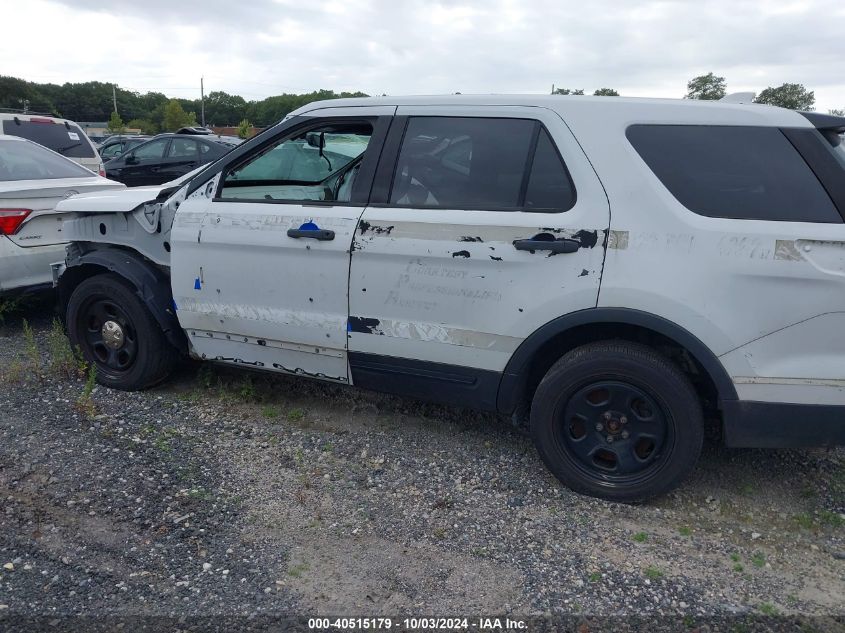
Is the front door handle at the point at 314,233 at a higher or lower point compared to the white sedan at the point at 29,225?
higher

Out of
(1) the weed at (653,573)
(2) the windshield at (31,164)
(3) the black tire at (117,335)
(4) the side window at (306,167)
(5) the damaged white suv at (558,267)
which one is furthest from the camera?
(2) the windshield at (31,164)

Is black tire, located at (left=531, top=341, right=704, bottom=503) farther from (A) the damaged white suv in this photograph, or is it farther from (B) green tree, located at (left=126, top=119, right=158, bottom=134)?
(B) green tree, located at (left=126, top=119, right=158, bottom=134)

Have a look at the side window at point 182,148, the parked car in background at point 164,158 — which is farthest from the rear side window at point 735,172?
the side window at point 182,148

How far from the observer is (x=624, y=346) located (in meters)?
2.99

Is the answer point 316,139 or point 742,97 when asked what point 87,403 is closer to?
point 316,139

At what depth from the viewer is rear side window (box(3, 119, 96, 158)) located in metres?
8.51

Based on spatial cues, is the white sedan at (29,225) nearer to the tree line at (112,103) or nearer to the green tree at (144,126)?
the tree line at (112,103)

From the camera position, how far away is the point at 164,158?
13250 mm

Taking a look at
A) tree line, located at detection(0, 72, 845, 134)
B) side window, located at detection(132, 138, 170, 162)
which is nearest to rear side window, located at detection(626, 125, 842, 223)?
side window, located at detection(132, 138, 170, 162)

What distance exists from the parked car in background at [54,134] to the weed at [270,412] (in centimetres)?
627

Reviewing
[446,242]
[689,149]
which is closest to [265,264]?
[446,242]

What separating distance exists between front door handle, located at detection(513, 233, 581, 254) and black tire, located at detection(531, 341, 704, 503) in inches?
19.0

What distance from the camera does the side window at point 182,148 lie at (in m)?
13.1

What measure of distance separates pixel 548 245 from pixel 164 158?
12140 mm
